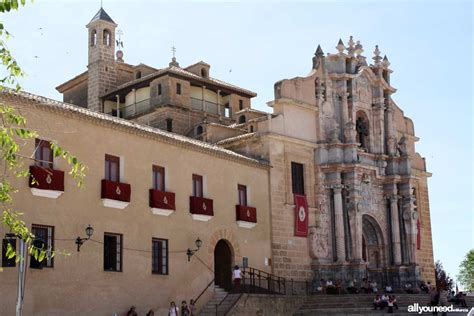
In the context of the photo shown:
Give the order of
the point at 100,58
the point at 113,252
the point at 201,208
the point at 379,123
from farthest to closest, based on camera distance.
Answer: the point at 100,58 → the point at 379,123 → the point at 201,208 → the point at 113,252

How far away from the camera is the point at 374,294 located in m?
33.0

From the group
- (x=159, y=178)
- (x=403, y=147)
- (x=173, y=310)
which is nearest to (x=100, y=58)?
(x=403, y=147)

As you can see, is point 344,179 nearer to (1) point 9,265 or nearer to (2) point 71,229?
(2) point 71,229

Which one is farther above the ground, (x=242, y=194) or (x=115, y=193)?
(x=242, y=194)

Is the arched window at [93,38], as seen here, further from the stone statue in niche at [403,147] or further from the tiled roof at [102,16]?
the stone statue in niche at [403,147]

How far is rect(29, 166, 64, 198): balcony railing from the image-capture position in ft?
73.8

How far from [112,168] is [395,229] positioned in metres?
18.7

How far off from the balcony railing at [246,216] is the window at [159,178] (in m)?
4.41

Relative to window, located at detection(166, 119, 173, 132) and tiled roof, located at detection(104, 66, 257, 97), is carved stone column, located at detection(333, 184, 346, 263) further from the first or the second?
tiled roof, located at detection(104, 66, 257, 97)

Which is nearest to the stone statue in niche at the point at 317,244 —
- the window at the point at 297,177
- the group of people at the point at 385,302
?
the window at the point at 297,177

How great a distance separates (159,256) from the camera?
26984 mm

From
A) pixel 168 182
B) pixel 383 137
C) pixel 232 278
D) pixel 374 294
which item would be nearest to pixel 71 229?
pixel 168 182

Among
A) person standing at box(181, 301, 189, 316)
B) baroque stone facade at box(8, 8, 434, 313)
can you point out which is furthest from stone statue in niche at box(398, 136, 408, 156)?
person standing at box(181, 301, 189, 316)

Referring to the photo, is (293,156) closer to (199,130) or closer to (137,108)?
(199,130)
